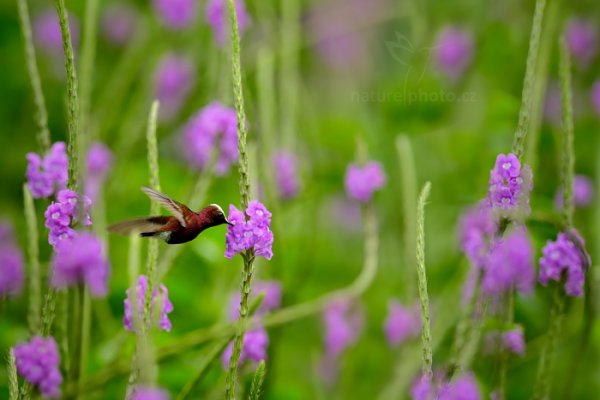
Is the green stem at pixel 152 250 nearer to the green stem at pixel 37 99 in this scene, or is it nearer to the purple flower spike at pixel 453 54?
the green stem at pixel 37 99

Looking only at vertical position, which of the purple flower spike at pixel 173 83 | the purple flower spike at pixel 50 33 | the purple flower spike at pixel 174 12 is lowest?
the purple flower spike at pixel 173 83

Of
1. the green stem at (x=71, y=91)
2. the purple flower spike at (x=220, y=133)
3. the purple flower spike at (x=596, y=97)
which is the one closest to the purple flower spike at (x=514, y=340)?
the purple flower spike at (x=220, y=133)

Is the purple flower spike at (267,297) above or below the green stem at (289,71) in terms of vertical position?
below

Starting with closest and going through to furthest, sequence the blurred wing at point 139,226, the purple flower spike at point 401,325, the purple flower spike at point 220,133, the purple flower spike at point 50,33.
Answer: the blurred wing at point 139,226 → the purple flower spike at point 220,133 → the purple flower spike at point 401,325 → the purple flower spike at point 50,33

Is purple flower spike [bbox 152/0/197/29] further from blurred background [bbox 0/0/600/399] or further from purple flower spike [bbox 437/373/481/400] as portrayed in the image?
purple flower spike [bbox 437/373/481/400]

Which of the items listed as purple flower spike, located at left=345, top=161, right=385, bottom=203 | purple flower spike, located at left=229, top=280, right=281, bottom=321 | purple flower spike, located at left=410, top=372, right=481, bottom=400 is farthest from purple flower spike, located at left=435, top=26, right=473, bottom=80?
purple flower spike, located at left=410, top=372, right=481, bottom=400

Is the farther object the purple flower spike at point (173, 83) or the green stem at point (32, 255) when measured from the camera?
the purple flower spike at point (173, 83)
